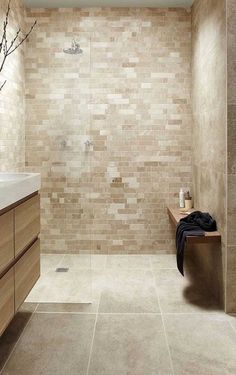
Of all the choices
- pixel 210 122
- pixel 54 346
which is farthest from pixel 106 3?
pixel 54 346

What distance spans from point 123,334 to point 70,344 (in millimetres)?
339

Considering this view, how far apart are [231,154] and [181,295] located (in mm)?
1201

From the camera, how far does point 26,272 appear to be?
2266 mm

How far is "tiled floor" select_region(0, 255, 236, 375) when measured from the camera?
196 cm

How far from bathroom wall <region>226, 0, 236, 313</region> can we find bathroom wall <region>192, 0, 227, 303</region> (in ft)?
A: 0.16

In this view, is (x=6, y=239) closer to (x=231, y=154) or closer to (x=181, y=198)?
(x=231, y=154)

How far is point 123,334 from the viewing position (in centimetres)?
230

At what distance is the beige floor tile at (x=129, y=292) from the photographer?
2711 millimetres

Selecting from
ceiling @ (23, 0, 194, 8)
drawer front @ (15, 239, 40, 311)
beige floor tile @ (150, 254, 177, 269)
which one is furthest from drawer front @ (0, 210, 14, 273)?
ceiling @ (23, 0, 194, 8)

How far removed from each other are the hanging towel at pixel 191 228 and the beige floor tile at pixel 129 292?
37 centimetres

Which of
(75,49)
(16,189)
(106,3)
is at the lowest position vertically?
(16,189)

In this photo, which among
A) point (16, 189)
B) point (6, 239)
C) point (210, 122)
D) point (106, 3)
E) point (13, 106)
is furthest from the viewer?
point (106, 3)

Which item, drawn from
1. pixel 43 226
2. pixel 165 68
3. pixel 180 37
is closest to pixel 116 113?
pixel 165 68

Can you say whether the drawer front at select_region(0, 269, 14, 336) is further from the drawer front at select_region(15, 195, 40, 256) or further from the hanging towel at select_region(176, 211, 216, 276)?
the hanging towel at select_region(176, 211, 216, 276)
